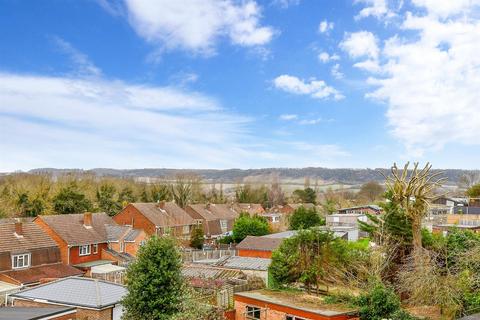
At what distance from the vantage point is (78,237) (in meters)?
39.4

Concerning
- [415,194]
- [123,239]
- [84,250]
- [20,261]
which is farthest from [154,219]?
[415,194]

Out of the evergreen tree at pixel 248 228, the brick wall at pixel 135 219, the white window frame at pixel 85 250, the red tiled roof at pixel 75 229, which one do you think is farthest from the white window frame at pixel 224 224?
the white window frame at pixel 85 250

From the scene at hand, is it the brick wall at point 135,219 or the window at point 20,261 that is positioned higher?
the brick wall at point 135,219

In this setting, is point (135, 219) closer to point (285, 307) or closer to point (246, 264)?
point (246, 264)

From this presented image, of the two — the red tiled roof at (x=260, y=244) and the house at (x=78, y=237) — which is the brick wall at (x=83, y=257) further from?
the red tiled roof at (x=260, y=244)

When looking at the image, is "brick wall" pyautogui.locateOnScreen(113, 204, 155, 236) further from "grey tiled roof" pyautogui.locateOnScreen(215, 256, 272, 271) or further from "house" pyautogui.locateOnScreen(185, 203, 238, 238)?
"grey tiled roof" pyautogui.locateOnScreen(215, 256, 272, 271)

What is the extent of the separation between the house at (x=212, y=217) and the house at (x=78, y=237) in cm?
2176

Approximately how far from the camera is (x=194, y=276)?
2839 cm

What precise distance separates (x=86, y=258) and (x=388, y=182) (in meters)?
27.7

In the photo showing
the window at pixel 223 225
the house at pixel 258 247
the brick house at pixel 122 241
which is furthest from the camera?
the window at pixel 223 225

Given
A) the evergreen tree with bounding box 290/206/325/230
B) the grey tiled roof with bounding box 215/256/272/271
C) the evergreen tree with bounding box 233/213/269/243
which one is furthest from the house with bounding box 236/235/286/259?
the evergreen tree with bounding box 290/206/325/230

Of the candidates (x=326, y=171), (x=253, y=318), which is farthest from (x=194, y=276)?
(x=326, y=171)

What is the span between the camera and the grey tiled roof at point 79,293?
806 inches

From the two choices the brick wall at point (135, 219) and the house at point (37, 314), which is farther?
the brick wall at point (135, 219)
